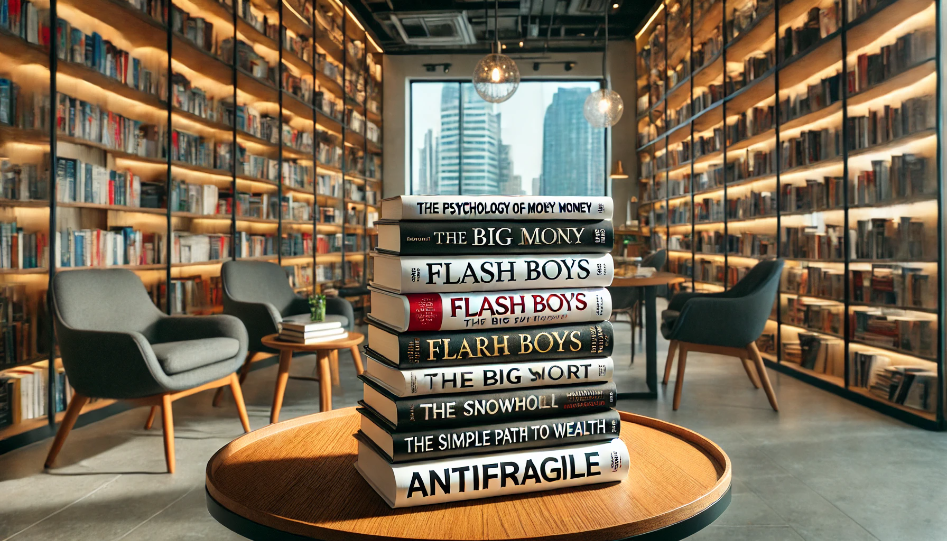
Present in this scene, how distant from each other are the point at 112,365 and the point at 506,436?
2.65 meters

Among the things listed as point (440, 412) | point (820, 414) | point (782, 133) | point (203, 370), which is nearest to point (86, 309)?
point (203, 370)

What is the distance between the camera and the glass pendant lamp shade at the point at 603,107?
6414mm

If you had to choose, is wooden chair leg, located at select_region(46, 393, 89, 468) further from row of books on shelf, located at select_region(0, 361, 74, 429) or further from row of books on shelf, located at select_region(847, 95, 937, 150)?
row of books on shelf, located at select_region(847, 95, 937, 150)

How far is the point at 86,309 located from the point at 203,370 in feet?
2.36

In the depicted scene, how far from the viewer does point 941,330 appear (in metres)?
3.41

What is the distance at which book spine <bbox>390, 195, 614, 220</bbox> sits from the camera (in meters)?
0.71

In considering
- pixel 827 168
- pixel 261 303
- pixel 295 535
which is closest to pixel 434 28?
pixel 827 168

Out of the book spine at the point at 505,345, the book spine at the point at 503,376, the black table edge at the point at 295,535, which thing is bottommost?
the black table edge at the point at 295,535

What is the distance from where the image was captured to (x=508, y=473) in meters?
0.70

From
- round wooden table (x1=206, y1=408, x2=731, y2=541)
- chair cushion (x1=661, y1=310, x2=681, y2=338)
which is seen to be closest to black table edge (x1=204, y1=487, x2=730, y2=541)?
round wooden table (x1=206, y1=408, x2=731, y2=541)

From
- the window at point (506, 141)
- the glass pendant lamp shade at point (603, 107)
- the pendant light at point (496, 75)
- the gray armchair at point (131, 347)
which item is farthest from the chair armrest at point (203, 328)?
the window at point (506, 141)

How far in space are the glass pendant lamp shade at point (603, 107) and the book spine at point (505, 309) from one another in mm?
6022

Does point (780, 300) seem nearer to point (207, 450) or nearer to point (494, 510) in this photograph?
point (207, 450)

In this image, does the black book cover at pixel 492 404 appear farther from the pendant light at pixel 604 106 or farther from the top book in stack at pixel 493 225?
the pendant light at pixel 604 106
